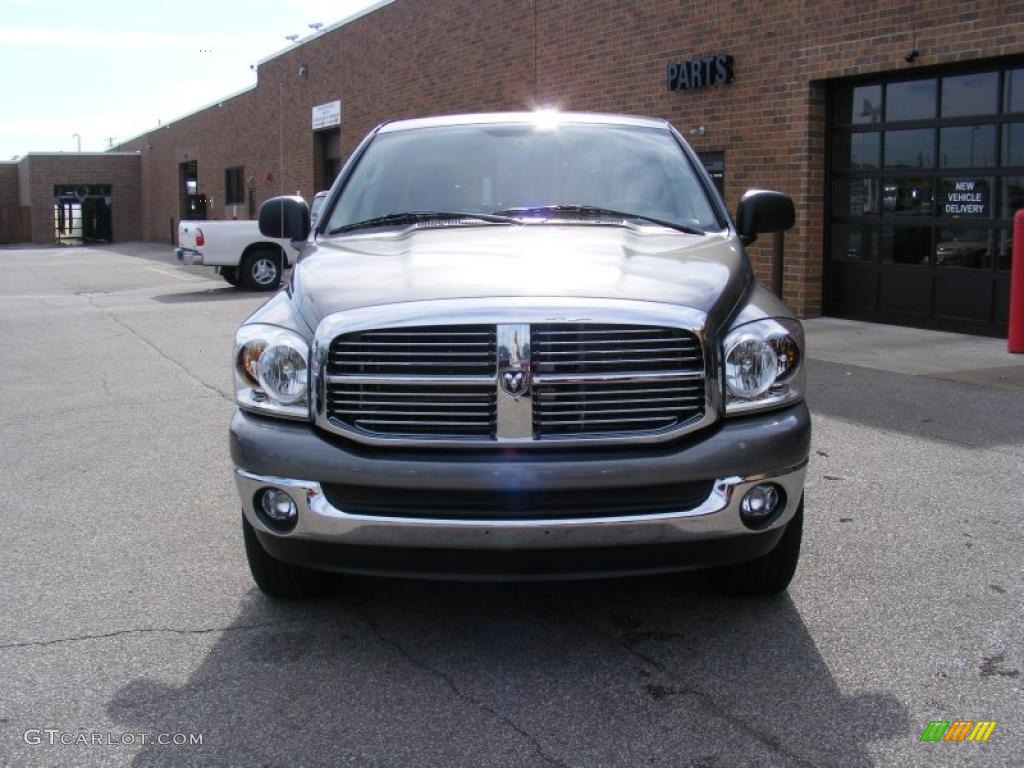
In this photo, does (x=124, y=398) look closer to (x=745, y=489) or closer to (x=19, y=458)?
(x=19, y=458)

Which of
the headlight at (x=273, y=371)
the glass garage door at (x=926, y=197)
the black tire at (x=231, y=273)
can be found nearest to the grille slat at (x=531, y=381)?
the headlight at (x=273, y=371)

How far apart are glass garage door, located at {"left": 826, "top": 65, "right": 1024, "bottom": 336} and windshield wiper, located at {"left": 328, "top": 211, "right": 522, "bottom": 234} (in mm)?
8556

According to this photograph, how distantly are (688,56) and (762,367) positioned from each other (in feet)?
41.7

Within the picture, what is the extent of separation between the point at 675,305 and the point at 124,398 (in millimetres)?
6564

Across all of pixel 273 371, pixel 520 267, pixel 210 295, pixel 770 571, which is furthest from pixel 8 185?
pixel 770 571

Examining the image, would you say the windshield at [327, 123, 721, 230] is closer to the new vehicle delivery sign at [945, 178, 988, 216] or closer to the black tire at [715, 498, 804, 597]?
the black tire at [715, 498, 804, 597]

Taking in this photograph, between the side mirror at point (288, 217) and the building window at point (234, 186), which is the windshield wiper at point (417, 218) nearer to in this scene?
the side mirror at point (288, 217)

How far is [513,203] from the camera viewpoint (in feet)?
15.8

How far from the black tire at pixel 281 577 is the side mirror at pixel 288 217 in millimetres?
1653

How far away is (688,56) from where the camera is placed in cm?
1541

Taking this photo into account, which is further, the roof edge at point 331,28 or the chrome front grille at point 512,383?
the roof edge at point 331,28

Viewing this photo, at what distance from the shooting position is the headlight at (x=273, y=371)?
3.59m

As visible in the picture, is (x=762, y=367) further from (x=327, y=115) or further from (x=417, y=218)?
(x=327, y=115)

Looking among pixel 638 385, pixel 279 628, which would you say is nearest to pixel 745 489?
pixel 638 385
